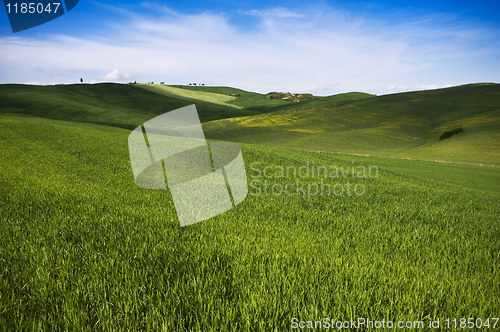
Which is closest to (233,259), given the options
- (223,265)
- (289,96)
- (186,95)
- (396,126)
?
(223,265)

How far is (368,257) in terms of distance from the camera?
14.3 ft

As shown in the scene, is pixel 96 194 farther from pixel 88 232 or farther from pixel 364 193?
pixel 364 193

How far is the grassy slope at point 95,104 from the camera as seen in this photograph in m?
79.5

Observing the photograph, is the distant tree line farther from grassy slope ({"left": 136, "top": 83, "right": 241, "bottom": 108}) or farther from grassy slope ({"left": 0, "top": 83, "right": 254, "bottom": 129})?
grassy slope ({"left": 0, "top": 83, "right": 254, "bottom": 129})

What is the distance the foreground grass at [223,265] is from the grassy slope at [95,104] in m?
74.9

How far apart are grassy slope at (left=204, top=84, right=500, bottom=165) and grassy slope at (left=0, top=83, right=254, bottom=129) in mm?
23281

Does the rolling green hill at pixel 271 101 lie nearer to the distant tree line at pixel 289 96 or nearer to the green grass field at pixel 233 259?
the distant tree line at pixel 289 96

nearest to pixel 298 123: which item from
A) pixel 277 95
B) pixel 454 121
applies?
pixel 454 121

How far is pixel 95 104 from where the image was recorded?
9938 cm

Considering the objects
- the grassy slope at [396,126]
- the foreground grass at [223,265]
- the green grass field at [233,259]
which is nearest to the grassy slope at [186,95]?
the grassy slope at [396,126]

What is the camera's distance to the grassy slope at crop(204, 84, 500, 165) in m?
44.3

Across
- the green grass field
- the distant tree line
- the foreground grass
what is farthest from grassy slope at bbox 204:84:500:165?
the distant tree line

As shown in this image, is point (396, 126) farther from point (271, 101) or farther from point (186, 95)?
point (186, 95)

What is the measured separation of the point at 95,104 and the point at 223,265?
114313 millimetres
